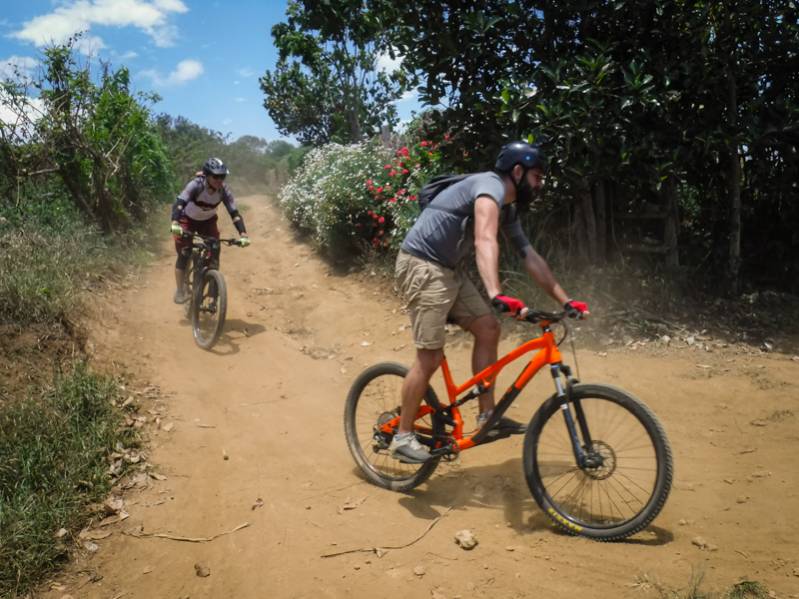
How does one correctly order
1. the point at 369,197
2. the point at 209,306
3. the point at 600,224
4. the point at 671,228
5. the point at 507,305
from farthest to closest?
the point at 369,197 → the point at 209,306 → the point at 600,224 → the point at 671,228 → the point at 507,305

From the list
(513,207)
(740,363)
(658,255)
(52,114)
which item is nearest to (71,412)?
(513,207)

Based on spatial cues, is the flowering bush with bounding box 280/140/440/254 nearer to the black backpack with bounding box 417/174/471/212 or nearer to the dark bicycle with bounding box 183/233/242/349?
the dark bicycle with bounding box 183/233/242/349

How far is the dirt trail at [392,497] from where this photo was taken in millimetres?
2996

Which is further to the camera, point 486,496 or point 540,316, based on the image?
point 486,496

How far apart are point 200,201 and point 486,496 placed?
A: 5196mm

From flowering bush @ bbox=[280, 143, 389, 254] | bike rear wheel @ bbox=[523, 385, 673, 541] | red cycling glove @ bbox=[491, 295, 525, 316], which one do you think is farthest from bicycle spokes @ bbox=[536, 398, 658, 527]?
flowering bush @ bbox=[280, 143, 389, 254]

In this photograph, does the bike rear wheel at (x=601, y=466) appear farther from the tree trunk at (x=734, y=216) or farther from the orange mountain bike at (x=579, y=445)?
the tree trunk at (x=734, y=216)

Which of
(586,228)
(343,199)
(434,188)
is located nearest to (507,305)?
(434,188)

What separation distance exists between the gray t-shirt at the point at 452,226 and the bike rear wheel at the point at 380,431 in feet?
2.73

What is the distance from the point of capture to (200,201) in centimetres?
730

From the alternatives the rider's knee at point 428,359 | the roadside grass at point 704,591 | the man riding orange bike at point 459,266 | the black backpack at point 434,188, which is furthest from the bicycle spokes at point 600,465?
the black backpack at point 434,188

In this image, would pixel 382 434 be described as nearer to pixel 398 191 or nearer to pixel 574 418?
pixel 574 418

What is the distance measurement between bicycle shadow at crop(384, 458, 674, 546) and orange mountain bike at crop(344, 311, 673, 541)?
0.66ft

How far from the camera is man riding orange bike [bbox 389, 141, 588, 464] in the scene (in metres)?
3.41
